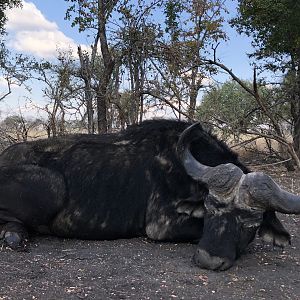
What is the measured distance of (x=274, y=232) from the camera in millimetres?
5098

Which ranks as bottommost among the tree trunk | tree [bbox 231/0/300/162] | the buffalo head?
the buffalo head

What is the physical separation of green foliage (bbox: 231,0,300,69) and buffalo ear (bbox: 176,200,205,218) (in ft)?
33.7

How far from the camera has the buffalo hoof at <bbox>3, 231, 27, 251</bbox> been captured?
5145 millimetres

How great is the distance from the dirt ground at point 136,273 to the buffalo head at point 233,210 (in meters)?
0.16

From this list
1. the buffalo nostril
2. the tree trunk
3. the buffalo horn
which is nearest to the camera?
the buffalo nostril

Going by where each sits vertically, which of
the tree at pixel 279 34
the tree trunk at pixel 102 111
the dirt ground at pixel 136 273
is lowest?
the dirt ground at pixel 136 273

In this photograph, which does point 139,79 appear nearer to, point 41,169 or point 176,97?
point 176,97

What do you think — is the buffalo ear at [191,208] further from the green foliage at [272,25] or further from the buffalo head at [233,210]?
the green foliage at [272,25]

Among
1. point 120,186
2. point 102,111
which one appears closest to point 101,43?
point 102,111

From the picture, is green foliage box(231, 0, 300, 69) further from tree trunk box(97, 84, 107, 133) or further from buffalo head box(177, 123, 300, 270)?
buffalo head box(177, 123, 300, 270)

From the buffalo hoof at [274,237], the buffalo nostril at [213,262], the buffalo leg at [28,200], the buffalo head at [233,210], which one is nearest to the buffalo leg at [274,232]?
the buffalo hoof at [274,237]

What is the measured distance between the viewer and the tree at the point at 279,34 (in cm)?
1425

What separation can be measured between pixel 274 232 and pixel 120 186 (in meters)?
1.74

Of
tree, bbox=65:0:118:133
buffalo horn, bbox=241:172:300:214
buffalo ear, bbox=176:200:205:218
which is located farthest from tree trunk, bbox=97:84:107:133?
buffalo horn, bbox=241:172:300:214
